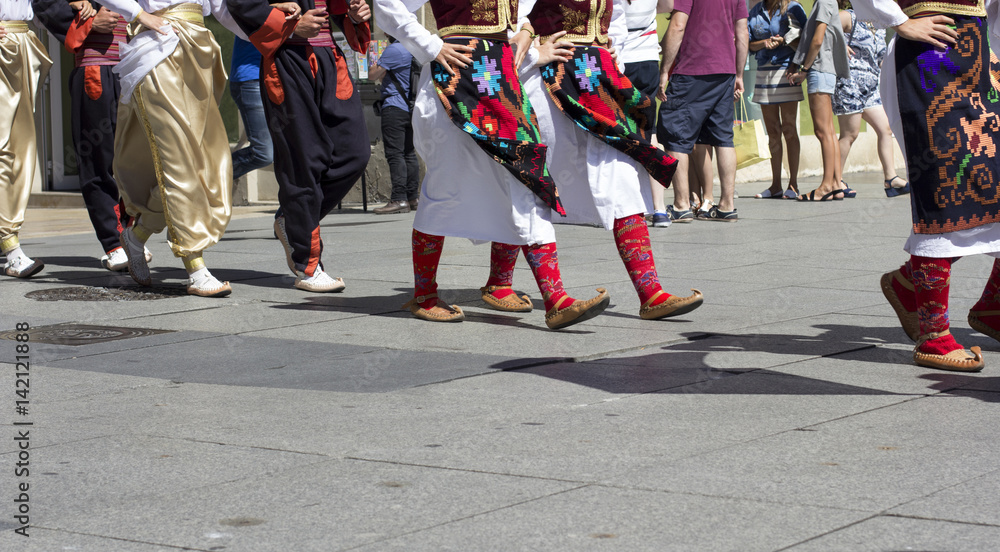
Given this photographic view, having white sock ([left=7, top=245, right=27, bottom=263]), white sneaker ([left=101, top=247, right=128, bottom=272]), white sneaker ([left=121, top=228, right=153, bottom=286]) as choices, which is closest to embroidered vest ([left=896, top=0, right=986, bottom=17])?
white sneaker ([left=121, top=228, right=153, bottom=286])

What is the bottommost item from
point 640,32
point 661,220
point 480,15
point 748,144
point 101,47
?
point 661,220

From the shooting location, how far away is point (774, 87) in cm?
1259

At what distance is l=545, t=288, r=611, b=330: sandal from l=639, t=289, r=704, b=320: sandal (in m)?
0.39

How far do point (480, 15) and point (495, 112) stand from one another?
1.36ft

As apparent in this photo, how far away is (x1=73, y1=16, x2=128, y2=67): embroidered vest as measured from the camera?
25.6ft

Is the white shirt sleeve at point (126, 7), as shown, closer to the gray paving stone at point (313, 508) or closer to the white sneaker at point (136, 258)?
the white sneaker at point (136, 258)

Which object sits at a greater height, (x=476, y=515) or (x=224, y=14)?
(x=224, y=14)

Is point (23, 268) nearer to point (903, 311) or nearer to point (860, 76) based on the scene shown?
point (903, 311)

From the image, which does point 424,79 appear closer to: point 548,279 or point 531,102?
point 531,102

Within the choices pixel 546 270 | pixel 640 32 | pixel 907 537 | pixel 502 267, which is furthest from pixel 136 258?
pixel 907 537

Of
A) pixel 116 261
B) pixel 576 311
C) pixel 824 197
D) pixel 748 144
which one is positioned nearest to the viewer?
pixel 576 311

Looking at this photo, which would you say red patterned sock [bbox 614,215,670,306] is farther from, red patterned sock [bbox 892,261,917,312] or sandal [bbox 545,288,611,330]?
red patterned sock [bbox 892,261,917,312]

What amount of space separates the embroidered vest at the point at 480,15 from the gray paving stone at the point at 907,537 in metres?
3.29

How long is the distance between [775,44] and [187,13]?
7.11m
